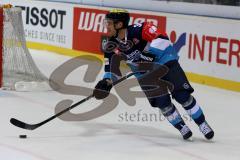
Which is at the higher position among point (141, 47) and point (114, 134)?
point (141, 47)

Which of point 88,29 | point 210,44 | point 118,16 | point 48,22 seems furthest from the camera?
point 48,22

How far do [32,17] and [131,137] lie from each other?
21.6 ft

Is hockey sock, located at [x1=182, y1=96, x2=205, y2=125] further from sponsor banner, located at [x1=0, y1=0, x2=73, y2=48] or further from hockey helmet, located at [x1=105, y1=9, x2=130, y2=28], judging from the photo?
sponsor banner, located at [x1=0, y1=0, x2=73, y2=48]

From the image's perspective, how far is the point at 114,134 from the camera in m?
5.66

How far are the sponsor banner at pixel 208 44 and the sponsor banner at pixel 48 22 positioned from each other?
2.52 metres

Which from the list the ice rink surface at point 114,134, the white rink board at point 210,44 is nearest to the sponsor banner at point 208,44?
the white rink board at point 210,44

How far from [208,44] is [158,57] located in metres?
3.16

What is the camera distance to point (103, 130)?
5.82 meters

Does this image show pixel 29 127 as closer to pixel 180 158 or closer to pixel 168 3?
pixel 180 158

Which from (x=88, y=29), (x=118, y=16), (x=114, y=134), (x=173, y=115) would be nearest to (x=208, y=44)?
(x=88, y=29)

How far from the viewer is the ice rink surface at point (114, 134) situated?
4.86m

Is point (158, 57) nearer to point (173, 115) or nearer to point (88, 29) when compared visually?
point (173, 115)

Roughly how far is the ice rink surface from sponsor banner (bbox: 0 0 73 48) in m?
3.52

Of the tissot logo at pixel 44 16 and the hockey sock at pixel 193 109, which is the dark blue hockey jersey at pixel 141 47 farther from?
the tissot logo at pixel 44 16
